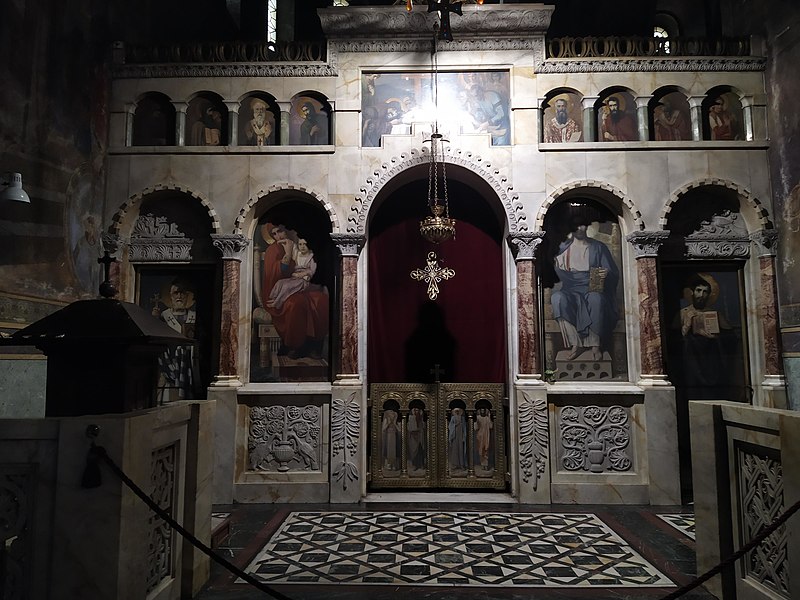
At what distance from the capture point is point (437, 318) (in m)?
7.43

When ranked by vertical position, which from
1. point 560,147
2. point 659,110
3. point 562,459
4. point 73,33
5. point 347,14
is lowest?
point 562,459

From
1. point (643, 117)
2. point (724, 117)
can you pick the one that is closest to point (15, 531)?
point (643, 117)

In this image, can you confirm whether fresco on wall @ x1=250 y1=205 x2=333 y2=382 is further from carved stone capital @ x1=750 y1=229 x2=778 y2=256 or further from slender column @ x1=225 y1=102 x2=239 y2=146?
carved stone capital @ x1=750 y1=229 x2=778 y2=256

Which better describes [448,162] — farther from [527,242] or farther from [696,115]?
[696,115]

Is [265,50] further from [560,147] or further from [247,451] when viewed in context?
[247,451]

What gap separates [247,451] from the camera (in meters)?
6.89

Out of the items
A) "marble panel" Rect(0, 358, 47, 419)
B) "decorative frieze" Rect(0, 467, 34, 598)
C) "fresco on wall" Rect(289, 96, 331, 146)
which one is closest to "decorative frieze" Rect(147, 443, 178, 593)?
"decorative frieze" Rect(0, 467, 34, 598)

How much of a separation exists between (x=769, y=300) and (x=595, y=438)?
2751 mm

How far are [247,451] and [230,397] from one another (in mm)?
713

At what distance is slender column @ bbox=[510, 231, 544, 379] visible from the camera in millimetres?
6840

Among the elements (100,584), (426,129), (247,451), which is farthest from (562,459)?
(100,584)

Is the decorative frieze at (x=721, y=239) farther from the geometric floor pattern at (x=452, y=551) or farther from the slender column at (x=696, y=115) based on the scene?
the geometric floor pattern at (x=452, y=551)

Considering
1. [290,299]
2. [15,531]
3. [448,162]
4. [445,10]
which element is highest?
[445,10]

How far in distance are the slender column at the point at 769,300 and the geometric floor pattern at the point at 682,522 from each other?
218 centimetres
